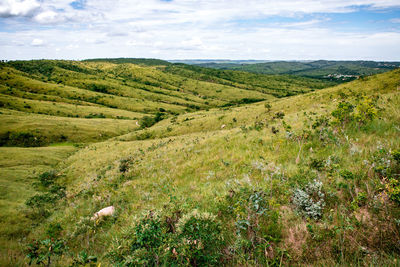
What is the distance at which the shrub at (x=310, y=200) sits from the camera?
14.4ft

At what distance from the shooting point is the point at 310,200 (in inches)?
181

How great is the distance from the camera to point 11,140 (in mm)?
49125

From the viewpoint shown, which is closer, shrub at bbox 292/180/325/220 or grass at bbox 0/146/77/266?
shrub at bbox 292/180/325/220

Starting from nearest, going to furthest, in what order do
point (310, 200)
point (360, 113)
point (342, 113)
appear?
point (310, 200) → point (360, 113) → point (342, 113)

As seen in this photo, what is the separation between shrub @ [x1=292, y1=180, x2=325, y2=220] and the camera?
4391 mm

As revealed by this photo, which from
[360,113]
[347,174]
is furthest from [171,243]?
[360,113]

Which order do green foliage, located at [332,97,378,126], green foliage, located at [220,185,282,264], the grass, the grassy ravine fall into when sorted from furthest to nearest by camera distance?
green foliage, located at [332,97,378,126], the grass, green foliage, located at [220,185,282,264], the grassy ravine

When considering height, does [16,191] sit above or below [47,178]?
above

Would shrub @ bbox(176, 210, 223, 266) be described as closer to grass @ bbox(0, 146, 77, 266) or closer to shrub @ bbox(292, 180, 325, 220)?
shrub @ bbox(292, 180, 325, 220)

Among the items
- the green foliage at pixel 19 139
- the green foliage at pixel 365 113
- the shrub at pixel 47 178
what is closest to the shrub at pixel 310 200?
the green foliage at pixel 365 113

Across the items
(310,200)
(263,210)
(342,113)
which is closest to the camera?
(263,210)

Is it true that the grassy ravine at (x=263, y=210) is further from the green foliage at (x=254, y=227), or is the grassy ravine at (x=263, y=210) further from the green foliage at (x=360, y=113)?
the green foliage at (x=360, y=113)

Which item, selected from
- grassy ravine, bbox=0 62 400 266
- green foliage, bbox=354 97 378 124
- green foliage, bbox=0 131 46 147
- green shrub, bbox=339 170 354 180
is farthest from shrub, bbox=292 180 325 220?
green foliage, bbox=0 131 46 147

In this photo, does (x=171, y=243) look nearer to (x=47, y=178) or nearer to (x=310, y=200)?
(x=310, y=200)
